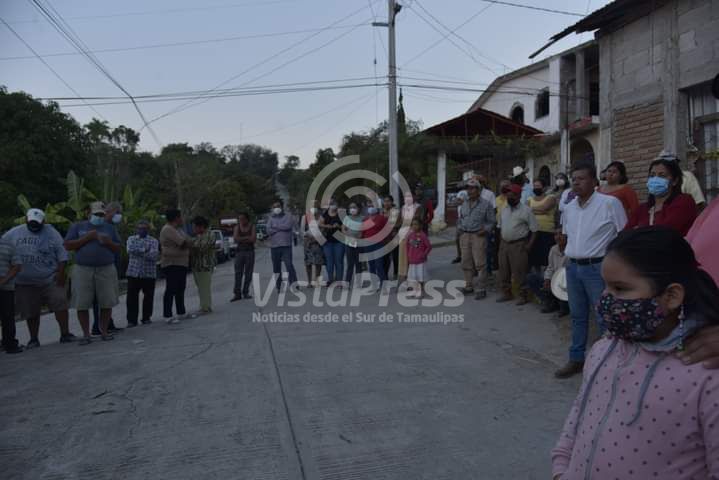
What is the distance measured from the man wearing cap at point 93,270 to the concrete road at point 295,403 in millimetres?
420

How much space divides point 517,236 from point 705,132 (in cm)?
327

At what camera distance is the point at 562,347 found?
5887 millimetres

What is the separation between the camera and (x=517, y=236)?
7.87 meters

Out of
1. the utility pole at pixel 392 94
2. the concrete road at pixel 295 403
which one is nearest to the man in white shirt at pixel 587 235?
the concrete road at pixel 295 403

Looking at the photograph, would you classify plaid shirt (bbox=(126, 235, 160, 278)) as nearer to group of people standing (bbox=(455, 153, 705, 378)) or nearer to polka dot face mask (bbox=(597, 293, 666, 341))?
group of people standing (bbox=(455, 153, 705, 378))

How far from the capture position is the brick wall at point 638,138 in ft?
28.5

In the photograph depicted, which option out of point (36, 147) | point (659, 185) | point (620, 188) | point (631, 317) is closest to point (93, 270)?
point (620, 188)

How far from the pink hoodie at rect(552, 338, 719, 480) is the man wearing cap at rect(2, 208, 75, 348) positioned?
6.98 metres

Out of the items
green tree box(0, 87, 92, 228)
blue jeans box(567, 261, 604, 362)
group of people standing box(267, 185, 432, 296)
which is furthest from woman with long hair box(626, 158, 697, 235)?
green tree box(0, 87, 92, 228)

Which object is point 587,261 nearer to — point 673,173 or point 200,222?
point 673,173

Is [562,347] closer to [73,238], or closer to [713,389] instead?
[713,389]

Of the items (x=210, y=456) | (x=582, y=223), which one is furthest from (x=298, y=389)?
(x=582, y=223)

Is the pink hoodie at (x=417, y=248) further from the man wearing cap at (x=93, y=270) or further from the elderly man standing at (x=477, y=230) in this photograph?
the man wearing cap at (x=93, y=270)

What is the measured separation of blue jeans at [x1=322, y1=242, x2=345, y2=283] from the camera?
10.7m
